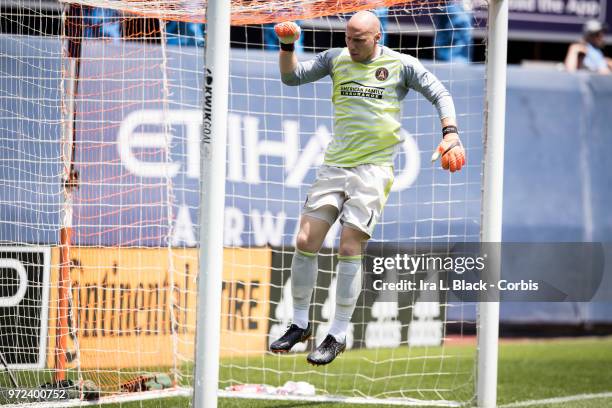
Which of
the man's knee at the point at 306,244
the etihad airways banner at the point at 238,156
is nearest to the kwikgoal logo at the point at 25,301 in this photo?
the etihad airways banner at the point at 238,156

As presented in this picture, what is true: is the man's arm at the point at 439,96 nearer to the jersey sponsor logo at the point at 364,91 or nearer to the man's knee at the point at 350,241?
the jersey sponsor logo at the point at 364,91

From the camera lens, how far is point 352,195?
603cm

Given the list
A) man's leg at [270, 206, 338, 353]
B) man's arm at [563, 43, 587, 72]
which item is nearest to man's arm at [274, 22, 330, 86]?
man's leg at [270, 206, 338, 353]

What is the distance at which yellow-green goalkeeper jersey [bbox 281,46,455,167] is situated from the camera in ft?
20.0

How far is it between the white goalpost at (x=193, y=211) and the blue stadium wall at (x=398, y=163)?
3 centimetres

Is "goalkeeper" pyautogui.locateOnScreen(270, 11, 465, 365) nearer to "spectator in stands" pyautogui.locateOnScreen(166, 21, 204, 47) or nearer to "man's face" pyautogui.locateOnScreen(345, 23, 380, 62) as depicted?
"man's face" pyautogui.locateOnScreen(345, 23, 380, 62)

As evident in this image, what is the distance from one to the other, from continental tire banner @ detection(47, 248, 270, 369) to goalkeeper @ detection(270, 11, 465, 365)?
2.22 m

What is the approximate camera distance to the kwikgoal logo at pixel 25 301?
7746 mm

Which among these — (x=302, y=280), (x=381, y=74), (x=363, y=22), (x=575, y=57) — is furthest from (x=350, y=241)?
(x=575, y=57)

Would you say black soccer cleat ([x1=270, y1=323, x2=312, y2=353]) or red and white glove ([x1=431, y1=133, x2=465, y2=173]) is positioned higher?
red and white glove ([x1=431, y1=133, x2=465, y2=173])

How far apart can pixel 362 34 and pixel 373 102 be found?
0.43 metres

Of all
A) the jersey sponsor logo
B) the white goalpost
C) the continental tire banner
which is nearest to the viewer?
the jersey sponsor logo

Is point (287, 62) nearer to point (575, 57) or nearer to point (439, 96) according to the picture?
point (439, 96)

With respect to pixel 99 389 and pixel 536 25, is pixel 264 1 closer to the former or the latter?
pixel 99 389
